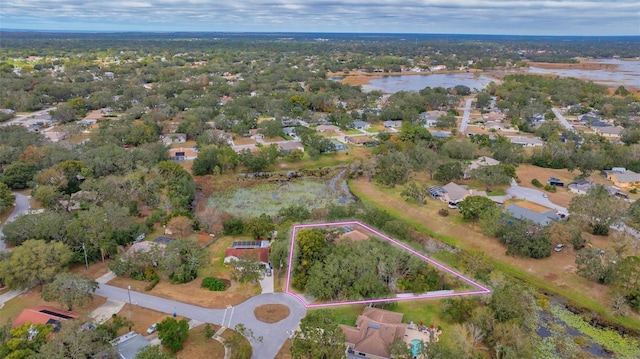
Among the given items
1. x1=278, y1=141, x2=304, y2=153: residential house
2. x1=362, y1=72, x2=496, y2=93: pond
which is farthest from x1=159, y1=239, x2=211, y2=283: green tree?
x1=362, y1=72, x2=496, y2=93: pond

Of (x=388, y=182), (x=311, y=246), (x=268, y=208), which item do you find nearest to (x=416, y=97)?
(x=388, y=182)

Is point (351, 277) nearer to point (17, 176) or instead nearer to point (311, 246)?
point (311, 246)

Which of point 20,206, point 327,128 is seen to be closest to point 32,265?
point 20,206

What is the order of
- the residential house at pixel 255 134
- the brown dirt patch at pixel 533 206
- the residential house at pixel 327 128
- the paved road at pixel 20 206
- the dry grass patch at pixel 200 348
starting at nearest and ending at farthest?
1. the dry grass patch at pixel 200 348
2. the brown dirt patch at pixel 533 206
3. the paved road at pixel 20 206
4. the residential house at pixel 255 134
5. the residential house at pixel 327 128

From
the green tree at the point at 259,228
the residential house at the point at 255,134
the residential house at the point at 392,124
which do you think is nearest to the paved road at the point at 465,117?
the residential house at the point at 392,124

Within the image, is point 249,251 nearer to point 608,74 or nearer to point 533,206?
point 533,206

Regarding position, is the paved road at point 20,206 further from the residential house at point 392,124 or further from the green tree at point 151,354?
the residential house at point 392,124
